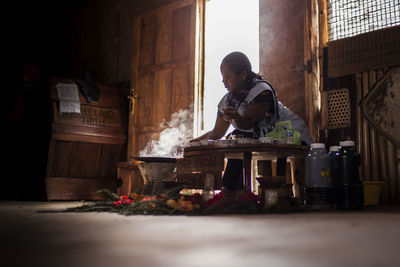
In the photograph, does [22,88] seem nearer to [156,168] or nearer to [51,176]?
[51,176]

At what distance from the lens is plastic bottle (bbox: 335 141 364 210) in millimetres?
2764

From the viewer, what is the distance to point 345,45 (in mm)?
4148

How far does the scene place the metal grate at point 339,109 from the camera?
412 centimetres

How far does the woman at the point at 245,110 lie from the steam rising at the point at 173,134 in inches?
70.2

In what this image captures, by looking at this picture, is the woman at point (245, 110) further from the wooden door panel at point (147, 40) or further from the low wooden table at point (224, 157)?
the wooden door panel at point (147, 40)

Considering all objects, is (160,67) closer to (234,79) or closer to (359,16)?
(234,79)

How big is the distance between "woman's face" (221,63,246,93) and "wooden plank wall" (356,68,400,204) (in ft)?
4.88

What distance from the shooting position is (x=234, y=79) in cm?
324

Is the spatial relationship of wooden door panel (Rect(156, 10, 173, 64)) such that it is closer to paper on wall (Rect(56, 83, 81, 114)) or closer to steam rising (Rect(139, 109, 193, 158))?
steam rising (Rect(139, 109, 193, 158))

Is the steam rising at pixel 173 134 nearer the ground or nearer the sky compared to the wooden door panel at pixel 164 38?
nearer the ground

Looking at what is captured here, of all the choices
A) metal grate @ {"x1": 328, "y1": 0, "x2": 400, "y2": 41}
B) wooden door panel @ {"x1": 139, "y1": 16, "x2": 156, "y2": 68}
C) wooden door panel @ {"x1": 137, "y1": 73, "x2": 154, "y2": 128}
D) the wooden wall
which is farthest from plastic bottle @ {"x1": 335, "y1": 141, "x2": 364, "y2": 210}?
wooden door panel @ {"x1": 139, "y1": 16, "x2": 156, "y2": 68}

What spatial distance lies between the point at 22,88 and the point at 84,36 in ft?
6.82

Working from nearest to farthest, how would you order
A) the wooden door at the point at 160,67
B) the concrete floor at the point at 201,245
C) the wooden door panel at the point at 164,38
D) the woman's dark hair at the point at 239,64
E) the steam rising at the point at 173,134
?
the concrete floor at the point at 201,245
the woman's dark hair at the point at 239,64
the steam rising at the point at 173,134
the wooden door at the point at 160,67
the wooden door panel at the point at 164,38

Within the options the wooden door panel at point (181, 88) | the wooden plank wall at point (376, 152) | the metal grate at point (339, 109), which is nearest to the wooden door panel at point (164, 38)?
the wooden door panel at point (181, 88)
